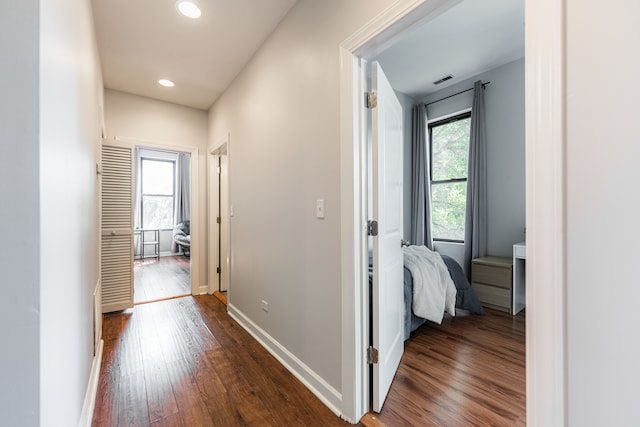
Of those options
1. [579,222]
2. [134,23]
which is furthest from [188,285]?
[579,222]

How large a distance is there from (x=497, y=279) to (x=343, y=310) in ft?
8.12

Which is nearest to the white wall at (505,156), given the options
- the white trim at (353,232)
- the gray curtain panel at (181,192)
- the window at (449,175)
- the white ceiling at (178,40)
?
the window at (449,175)

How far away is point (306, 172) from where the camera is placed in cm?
183

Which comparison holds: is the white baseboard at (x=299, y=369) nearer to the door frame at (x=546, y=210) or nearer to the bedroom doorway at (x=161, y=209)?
the door frame at (x=546, y=210)

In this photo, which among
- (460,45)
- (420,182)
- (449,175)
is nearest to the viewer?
(460,45)

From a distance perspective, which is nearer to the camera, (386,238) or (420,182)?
(386,238)

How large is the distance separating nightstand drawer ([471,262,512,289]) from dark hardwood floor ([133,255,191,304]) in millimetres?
3845

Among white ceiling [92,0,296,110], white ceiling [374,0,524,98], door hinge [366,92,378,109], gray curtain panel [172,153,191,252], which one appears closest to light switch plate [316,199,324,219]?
door hinge [366,92,378,109]

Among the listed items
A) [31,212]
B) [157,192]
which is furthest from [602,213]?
[157,192]

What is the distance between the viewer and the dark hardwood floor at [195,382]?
1.51 meters

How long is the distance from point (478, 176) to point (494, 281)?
1.33 meters

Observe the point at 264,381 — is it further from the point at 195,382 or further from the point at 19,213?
the point at 19,213

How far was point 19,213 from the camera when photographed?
638 millimetres

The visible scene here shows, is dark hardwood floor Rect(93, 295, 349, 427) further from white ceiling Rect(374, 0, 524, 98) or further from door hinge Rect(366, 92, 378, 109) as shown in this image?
white ceiling Rect(374, 0, 524, 98)
